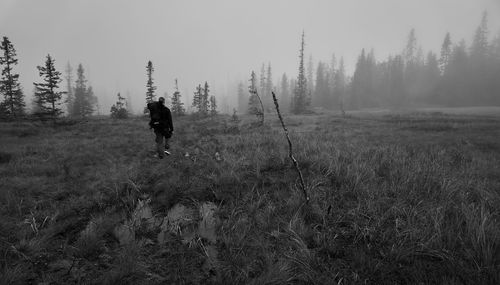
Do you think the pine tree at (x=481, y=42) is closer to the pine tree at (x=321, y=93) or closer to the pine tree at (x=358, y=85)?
the pine tree at (x=358, y=85)

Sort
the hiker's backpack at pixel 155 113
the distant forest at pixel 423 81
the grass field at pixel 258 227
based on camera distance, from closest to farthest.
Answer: the grass field at pixel 258 227
the hiker's backpack at pixel 155 113
the distant forest at pixel 423 81

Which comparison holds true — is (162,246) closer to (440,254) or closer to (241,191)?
(241,191)

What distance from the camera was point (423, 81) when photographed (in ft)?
222

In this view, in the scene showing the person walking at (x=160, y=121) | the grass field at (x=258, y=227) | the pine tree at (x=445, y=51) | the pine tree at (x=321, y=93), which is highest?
the pine tree at (x=445, y=51)

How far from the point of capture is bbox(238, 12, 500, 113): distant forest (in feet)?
194

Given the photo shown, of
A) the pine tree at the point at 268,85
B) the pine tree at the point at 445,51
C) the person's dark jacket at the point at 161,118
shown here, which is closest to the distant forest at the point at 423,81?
the pine tree at the point at 445,51

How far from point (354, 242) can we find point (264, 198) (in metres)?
1.82

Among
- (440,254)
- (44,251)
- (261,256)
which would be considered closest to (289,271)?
(261,256)

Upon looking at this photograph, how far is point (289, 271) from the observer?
2.68 m

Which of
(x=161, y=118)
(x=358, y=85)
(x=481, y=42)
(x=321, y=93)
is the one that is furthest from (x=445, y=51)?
(x=161, y=118)

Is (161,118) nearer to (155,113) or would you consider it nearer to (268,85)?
(155,113)

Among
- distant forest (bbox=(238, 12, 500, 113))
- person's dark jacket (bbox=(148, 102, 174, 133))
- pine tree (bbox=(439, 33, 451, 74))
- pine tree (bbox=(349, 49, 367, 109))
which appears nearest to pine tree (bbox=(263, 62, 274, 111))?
distant forest (bbox=(238, 12, 500, 113))

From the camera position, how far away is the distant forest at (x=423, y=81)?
59125 millimetres

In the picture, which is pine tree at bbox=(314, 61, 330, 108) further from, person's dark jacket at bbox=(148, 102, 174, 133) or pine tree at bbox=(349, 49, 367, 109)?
person's dark jacket at bbox=(148, 102, 174, 133)
